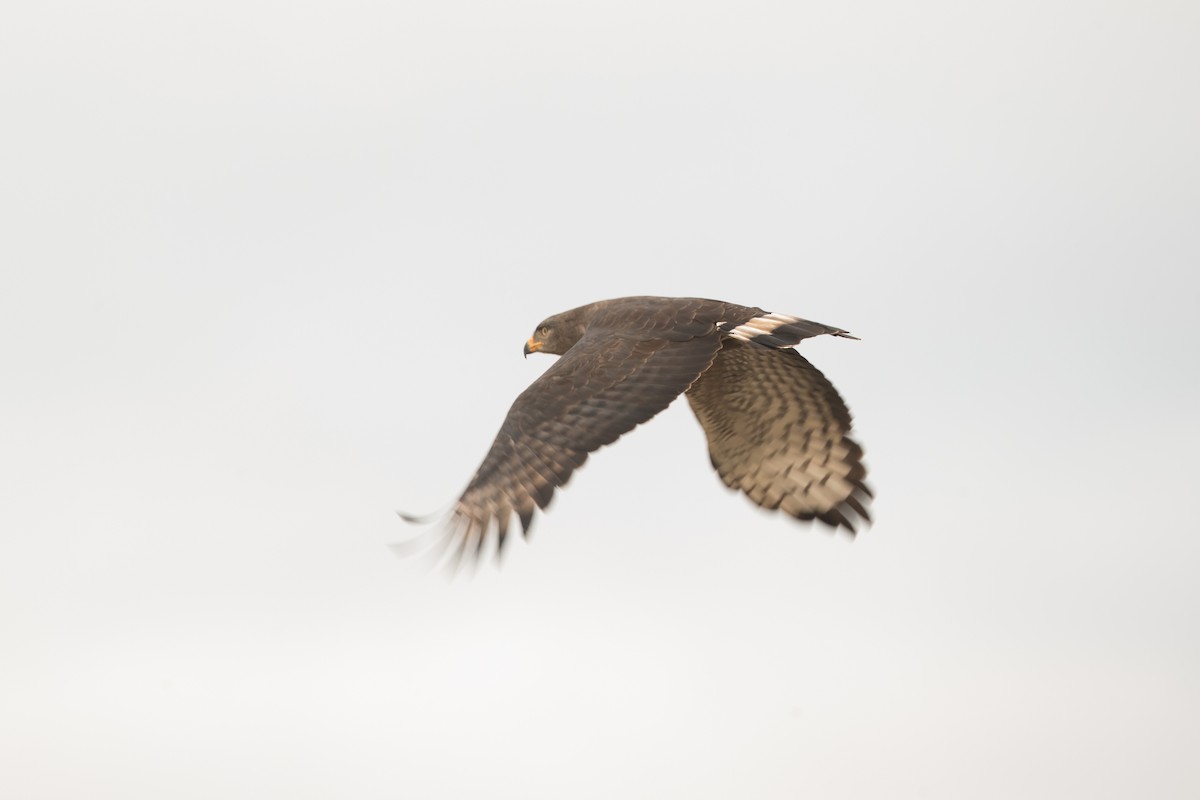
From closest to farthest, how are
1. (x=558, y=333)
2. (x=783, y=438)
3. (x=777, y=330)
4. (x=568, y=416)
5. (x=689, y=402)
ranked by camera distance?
(x=568, y=416) → (x=777, y=330) → (x=783, y=438) → (x=689, y=402) → (x=558, y=333)

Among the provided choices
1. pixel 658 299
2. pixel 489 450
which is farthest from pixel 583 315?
pixel 489 450

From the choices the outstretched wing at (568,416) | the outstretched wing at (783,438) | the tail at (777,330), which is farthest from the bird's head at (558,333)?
the tail at (777,330)

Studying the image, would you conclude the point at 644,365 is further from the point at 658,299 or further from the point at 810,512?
the point at 810,512

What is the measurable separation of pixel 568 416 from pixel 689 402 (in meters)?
3.95

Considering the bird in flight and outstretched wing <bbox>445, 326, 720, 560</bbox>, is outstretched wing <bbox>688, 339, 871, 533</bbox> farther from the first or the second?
outstretched wing <bbox>445, 326, 720, 560</bbox>

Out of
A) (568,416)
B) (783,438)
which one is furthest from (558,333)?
(568,416)

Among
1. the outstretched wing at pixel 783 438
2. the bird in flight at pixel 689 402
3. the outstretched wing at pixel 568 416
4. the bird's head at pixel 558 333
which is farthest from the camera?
the bird's head at pixel 558 333

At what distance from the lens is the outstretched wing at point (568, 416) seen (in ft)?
51.8

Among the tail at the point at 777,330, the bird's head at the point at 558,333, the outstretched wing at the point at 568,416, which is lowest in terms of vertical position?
the outstretched wing at the point at 568,416

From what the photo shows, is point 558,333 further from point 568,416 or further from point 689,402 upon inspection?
point 568,416

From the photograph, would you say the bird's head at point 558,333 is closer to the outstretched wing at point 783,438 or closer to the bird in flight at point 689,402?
the bird in flight at point 689,402

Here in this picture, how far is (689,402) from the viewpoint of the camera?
20.3m

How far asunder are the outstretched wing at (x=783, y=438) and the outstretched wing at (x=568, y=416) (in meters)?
1.74

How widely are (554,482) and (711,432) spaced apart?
185 inches
